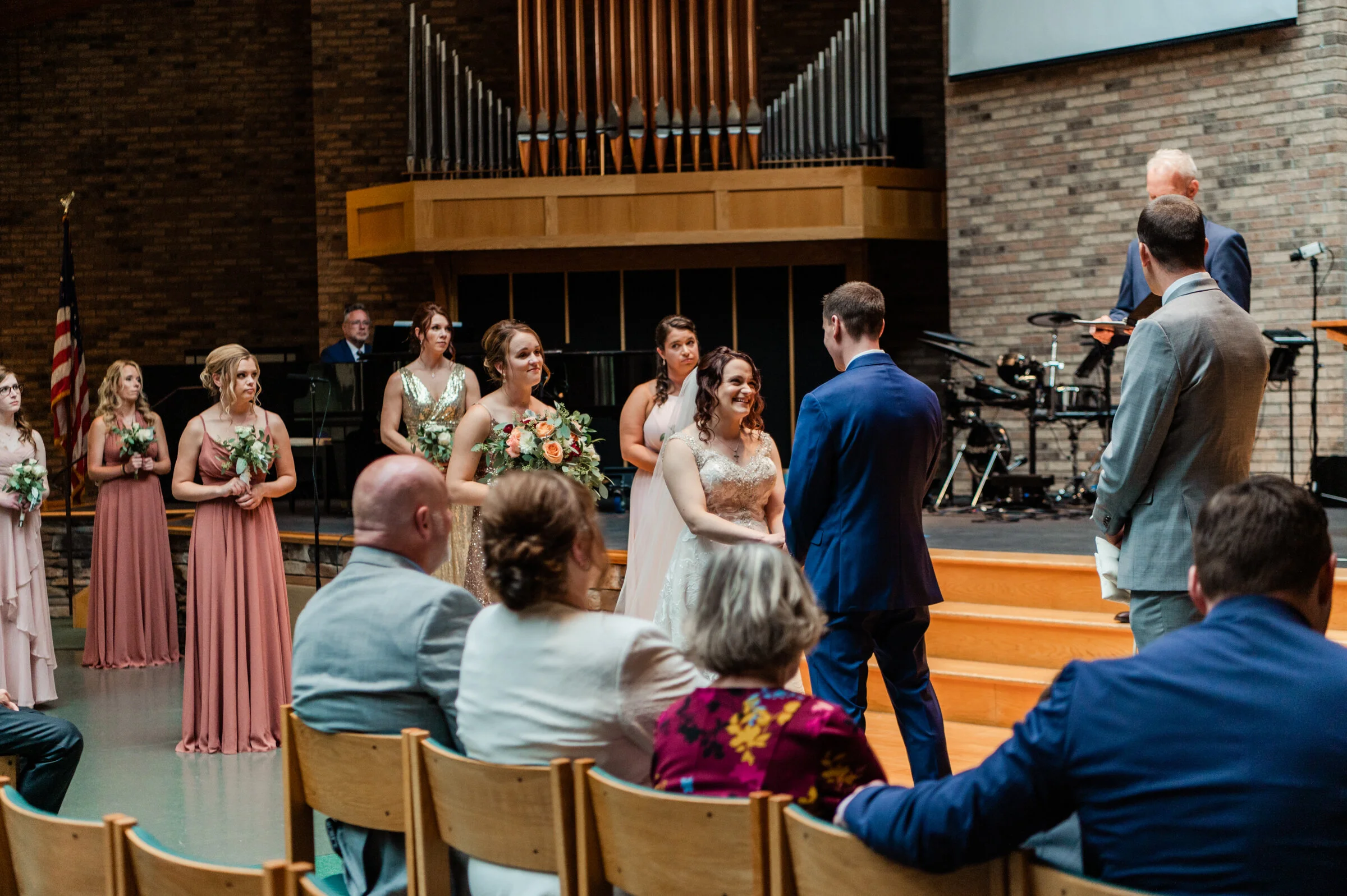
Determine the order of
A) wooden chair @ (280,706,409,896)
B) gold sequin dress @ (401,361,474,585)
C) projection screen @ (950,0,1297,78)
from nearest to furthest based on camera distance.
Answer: wooden chair @ (280,706,409,896) < gold sequin dress @ (401,361,474,585) < projection screen @ (950,0,1297,78)

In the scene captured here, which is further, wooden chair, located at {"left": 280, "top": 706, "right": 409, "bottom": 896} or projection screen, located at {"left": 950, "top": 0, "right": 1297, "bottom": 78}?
projection screen, located at {"left": 950, "top": 0, "right": 1297, "bottom": 78}

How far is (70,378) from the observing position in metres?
10.5

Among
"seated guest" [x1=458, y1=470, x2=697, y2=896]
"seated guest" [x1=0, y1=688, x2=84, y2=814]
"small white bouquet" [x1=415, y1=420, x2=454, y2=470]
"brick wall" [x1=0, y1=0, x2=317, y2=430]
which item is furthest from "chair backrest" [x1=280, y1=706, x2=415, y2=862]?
"brick wall" [x1=0, y1=0, x2=317, y2=430]

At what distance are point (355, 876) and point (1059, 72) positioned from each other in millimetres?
8173

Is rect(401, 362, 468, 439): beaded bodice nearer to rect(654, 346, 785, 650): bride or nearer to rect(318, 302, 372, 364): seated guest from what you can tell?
rect(654, 346, 785, 650): bride

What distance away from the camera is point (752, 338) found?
36.9ft

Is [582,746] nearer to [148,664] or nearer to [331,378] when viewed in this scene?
[148,664]

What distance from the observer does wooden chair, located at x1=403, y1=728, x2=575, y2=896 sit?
6.88 feet

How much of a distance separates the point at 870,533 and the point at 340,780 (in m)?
1.62

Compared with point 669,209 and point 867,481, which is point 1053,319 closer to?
point 669,209

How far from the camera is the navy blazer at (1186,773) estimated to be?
151 centimetres

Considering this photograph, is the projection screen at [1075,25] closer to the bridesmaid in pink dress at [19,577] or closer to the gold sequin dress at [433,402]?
the gold sequin dress at [433,402]

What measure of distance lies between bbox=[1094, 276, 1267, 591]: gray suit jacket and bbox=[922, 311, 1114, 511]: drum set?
4442 mm

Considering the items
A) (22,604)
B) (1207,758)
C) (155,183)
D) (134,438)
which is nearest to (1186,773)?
(1207,758)
